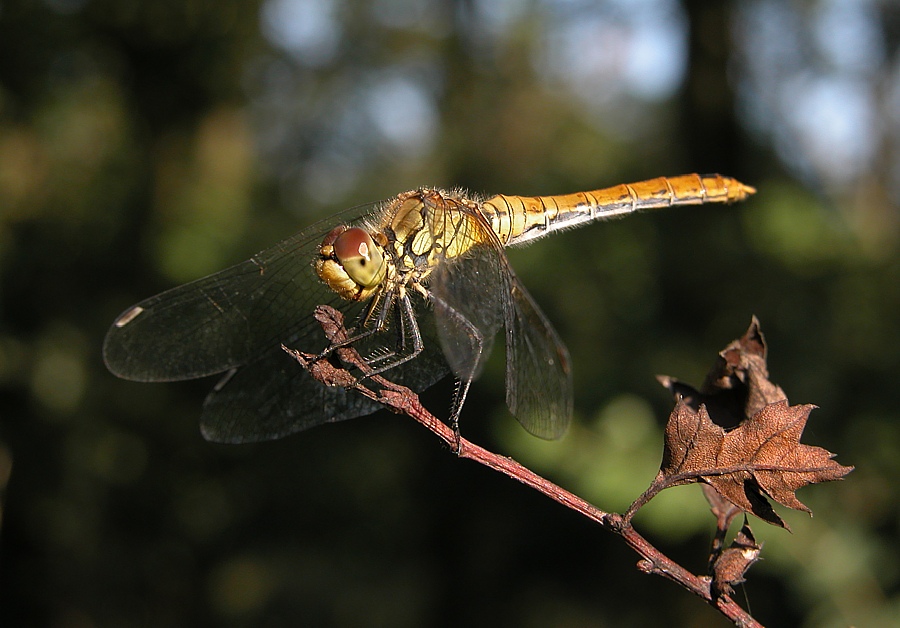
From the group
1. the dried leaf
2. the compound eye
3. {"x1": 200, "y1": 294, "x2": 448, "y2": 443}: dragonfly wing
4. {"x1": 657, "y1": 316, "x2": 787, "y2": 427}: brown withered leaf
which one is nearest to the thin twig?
the dried leaf

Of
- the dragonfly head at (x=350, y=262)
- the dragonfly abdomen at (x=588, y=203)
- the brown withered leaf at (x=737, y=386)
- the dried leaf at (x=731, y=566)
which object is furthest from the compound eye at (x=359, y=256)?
the dried leaf at (x=731, y=566)

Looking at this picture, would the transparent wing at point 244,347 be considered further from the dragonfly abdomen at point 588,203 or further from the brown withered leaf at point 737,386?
the brown withered leaf at point 737,386

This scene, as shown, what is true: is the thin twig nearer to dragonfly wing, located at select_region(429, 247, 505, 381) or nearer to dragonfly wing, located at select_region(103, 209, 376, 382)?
dragonfly wing, located at select_region(429, 247, 505, 381)

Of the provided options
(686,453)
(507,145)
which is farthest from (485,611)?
(507,145)

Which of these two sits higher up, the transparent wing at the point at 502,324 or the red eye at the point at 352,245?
the red eye at the point at 352,245

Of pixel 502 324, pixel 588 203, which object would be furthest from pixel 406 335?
pixel 588 203

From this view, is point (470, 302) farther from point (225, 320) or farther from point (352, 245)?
point (225, 320)

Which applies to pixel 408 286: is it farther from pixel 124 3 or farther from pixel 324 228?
pixel 124 3
